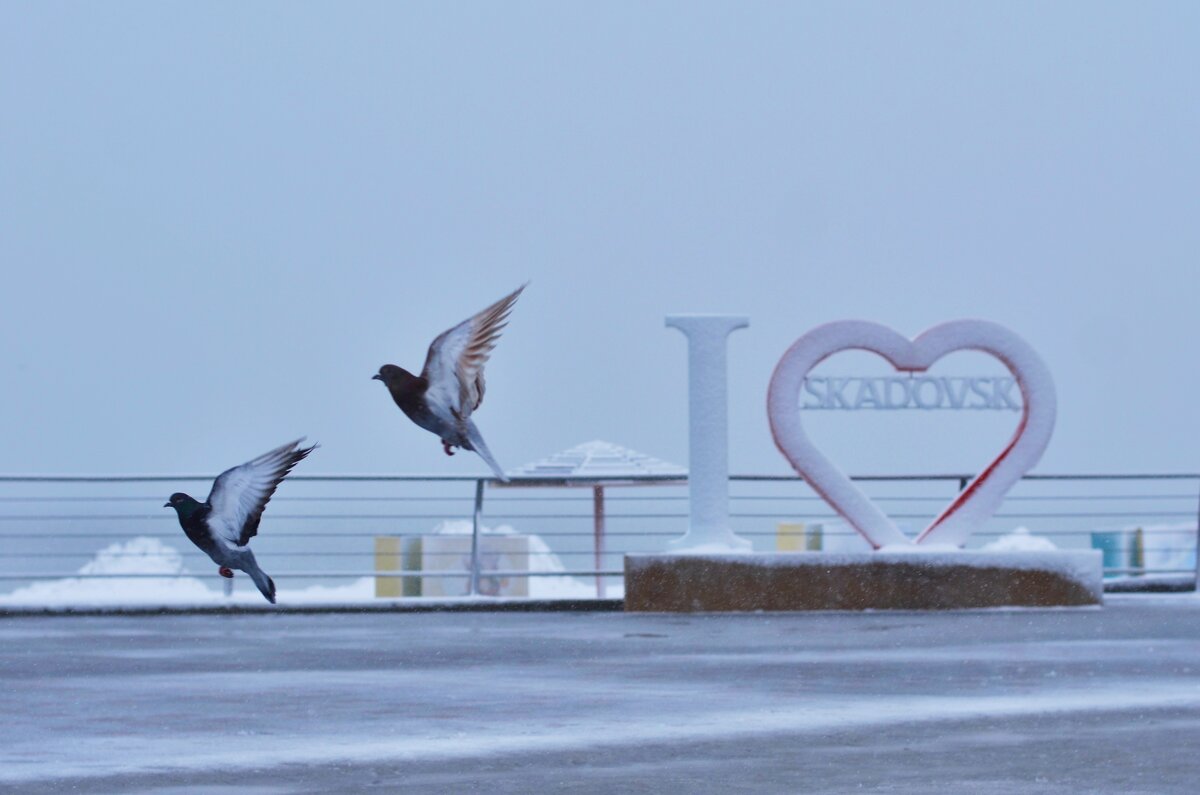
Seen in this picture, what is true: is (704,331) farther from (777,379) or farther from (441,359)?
(441,359)

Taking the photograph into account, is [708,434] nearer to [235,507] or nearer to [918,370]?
[918,370]

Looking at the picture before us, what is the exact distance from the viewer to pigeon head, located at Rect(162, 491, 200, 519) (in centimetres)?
263

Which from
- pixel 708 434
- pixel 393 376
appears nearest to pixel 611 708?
pixel 393 376

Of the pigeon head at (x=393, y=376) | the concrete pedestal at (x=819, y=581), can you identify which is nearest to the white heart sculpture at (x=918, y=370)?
the concrete pedestal at (x=819, y=581)

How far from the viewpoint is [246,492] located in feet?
8.87

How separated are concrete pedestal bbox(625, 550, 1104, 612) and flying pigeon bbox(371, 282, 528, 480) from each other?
15.5m

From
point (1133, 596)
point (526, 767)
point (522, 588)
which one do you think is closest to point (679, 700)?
point (526, 767)

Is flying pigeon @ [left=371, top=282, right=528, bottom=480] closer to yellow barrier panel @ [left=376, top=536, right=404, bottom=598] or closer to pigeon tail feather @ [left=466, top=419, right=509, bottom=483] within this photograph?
pigeon tail feather @ [left=466, top=419, right=509, bottom=483]

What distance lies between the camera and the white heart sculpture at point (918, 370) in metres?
17.8

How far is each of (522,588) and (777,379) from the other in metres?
8.76

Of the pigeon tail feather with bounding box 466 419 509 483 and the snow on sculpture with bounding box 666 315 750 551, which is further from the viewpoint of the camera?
the snow on sculpture with bounding box 666 315 750 551

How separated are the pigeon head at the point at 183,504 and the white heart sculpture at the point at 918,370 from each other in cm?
1527

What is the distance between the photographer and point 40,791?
6.79 meters

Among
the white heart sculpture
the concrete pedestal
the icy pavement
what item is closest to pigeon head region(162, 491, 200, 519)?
the icy pavement
